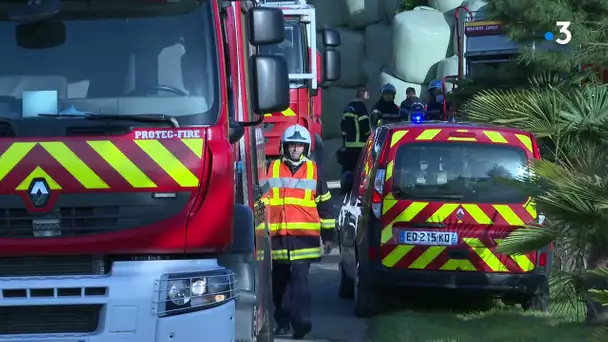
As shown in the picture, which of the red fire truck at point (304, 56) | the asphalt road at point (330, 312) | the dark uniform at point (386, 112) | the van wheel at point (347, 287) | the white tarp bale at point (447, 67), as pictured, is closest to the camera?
the asphalt road at point (330, 312)

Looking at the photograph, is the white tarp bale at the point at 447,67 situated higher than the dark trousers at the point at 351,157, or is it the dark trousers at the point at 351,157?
the white tarp bale at the point at 447,67

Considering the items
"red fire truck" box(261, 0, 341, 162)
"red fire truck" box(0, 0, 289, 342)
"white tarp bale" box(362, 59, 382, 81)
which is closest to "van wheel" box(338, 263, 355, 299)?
"red fire truck" box(261, 0, 341, 162)

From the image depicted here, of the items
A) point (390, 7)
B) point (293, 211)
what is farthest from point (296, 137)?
point (390, 7)

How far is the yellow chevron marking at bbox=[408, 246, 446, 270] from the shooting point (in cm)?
1103

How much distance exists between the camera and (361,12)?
29.8 meters

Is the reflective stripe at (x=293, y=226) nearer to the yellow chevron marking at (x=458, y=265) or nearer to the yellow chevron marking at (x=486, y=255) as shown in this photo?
the yellow chevron marking at (x=458, y=265)

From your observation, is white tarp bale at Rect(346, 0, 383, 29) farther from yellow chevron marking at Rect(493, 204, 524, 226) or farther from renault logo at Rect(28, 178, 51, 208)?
renault logo at Rect(28, 178, 51, 208)

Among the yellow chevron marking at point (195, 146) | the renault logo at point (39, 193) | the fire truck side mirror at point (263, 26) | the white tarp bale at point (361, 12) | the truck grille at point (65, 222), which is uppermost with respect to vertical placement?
the white tarp bale at point (361, 12)

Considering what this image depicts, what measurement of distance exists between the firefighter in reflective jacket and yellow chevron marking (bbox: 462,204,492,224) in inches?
55.3

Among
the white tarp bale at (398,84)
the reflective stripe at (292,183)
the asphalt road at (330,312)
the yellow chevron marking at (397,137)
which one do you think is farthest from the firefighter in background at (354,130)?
the reflective stripe at (292,183)

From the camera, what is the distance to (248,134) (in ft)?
29.2

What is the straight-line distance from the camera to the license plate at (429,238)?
→ 11.0 m

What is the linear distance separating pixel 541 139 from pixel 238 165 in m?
4.94

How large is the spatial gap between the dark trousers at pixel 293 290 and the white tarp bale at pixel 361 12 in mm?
19591
